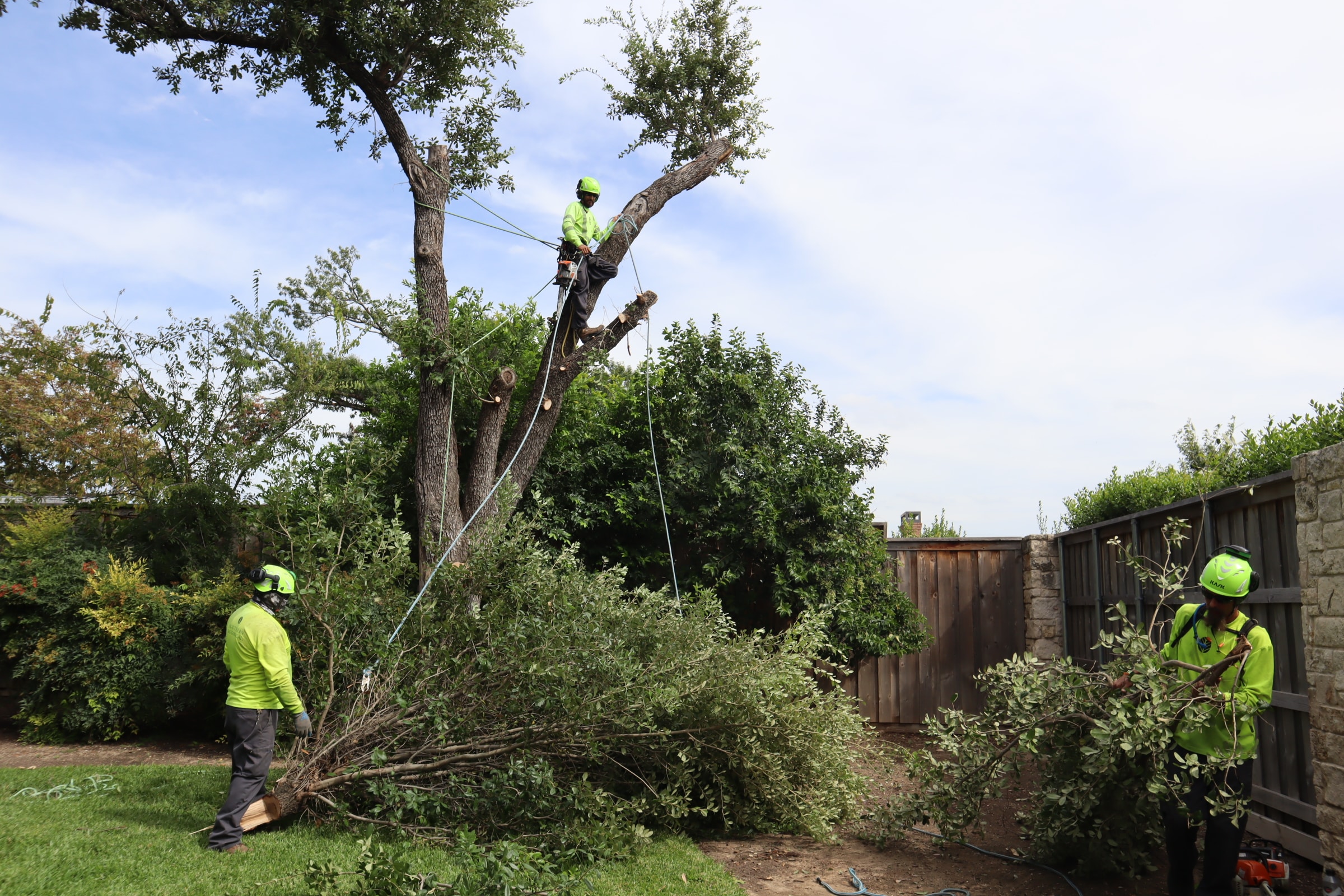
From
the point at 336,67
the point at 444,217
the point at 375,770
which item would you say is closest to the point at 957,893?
the point at 375,770

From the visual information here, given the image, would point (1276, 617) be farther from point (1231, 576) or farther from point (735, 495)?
point (735, 495)

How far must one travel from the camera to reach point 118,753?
8.06 meters

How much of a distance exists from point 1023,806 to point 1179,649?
2.83m

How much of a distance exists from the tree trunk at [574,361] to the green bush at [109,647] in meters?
2.99

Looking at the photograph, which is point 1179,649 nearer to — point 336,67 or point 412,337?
point 412,337

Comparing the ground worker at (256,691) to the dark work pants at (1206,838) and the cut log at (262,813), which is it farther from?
the dark work pants at (1206,838)

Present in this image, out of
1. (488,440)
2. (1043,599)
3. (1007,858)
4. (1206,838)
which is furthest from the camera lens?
(1043,599)

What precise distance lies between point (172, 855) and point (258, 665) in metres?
1.09

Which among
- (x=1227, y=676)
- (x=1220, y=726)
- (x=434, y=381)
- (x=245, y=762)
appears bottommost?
(x=245, y=762)

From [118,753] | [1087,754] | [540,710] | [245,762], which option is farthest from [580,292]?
[118,753]

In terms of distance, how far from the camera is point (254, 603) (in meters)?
5.42

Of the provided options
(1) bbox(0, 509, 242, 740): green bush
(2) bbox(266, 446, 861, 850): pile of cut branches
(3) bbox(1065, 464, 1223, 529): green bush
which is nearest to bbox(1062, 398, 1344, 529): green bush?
(3) bbox(1065, 464, 1223, 529): green bush

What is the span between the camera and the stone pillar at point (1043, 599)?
31.8ft

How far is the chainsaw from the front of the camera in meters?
4.54
